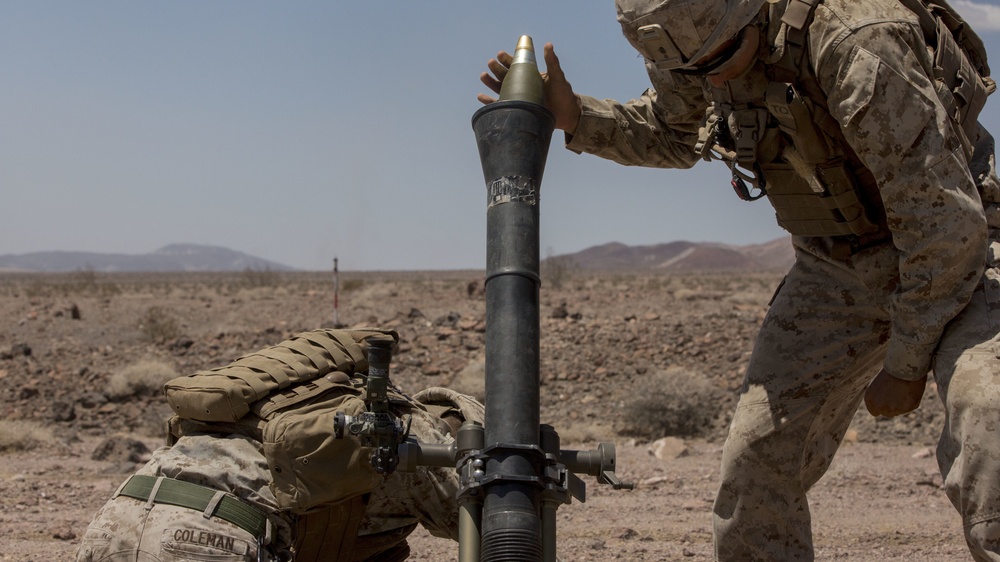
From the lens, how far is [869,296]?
3.82 m

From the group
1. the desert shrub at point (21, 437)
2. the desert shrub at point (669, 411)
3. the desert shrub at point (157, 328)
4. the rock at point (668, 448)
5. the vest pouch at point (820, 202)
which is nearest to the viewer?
the vest pouch at point (820, 202)

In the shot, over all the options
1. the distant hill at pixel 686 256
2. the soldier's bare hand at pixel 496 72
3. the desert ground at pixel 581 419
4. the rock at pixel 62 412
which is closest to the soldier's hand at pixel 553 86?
the soldier's bare hand at pixel 496 72

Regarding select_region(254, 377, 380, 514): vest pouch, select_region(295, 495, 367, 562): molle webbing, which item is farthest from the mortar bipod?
select_region(295, 495, 367, 562): molle webbing

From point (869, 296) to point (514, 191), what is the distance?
1402 mm

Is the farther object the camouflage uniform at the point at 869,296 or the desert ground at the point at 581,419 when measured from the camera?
the desert ground at the point at 581,419

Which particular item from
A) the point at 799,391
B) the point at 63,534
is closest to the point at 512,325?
the point at 799,391

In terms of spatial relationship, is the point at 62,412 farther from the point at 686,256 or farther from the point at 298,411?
the point at 686,256

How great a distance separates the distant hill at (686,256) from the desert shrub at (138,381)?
9646 cm

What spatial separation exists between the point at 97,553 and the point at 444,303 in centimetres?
1760

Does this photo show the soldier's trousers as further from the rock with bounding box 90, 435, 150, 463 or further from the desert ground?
the rock with bounding box 90, 435, 150, 463

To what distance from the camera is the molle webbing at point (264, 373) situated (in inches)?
139

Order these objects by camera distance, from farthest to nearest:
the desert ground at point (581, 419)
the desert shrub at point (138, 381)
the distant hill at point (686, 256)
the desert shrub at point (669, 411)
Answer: the distant hill at point (686, 256) → the desert shrub at point (138, 381) → the desert shrub at point (669, 411) → the desert ground at point (581, 419)

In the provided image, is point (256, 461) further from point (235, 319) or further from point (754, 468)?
point (235, 319)

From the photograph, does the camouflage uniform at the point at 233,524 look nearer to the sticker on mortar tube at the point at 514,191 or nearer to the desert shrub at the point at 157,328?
the sticker on mortar tube at the point at 514,191
